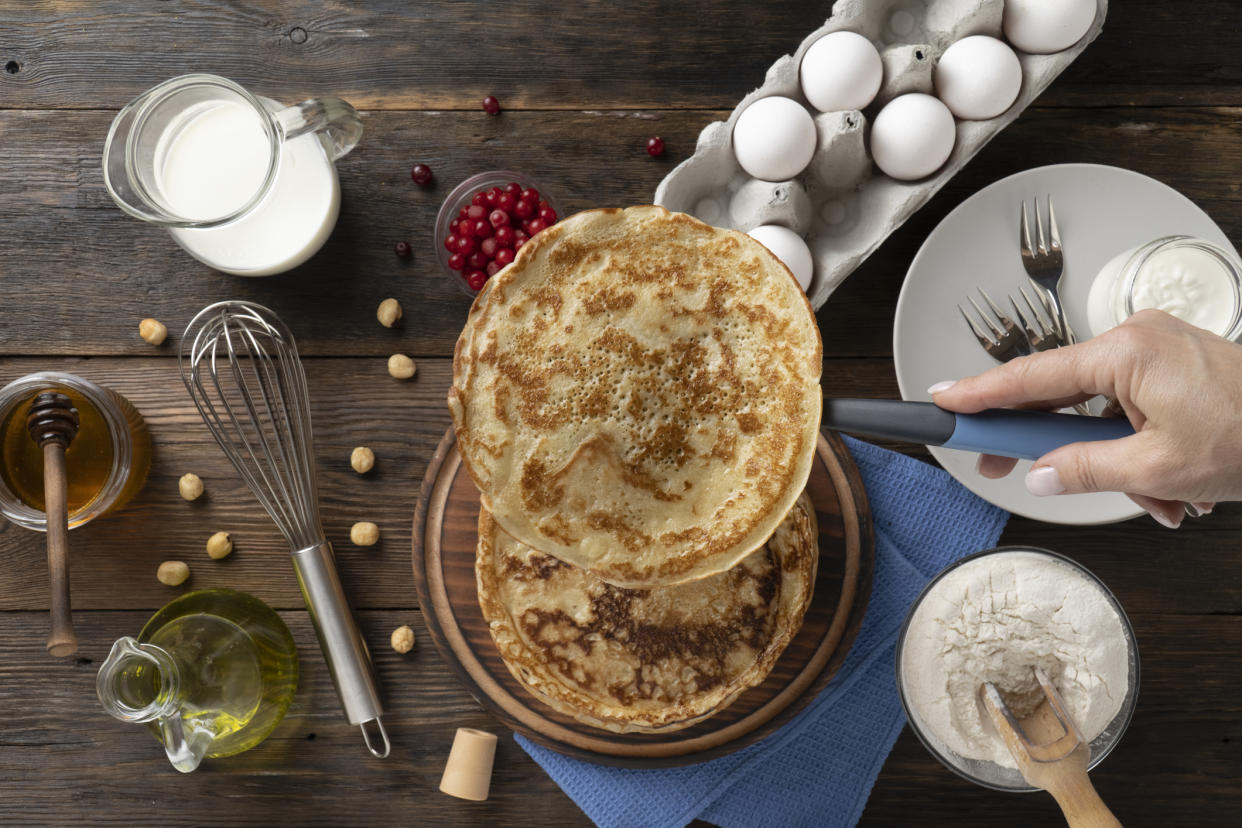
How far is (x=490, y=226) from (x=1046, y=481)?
3.21ft

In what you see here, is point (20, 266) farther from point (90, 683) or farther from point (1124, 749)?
point (1124, 749)

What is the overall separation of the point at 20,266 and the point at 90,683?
0.81 meters

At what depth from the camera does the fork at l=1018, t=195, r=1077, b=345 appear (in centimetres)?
150

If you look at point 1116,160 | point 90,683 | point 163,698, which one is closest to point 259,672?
point 163,698

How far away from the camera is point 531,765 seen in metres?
1.64

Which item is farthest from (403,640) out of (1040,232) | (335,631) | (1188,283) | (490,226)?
(1188,283)

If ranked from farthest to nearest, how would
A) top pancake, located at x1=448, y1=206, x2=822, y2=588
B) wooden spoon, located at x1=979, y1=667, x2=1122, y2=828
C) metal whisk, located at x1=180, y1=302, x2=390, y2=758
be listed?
metal whisk, located at x1=180, y1=302, x2=390, y2=758 → wooden spoon, located at x1=979, y1=667, x2=1122, y2=828 → top pancake, located at x1=448, y1=206, x2=822, y2=588

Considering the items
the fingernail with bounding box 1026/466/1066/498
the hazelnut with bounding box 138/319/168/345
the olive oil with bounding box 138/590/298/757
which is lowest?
the olive oil with bounding box 138/590/298/757

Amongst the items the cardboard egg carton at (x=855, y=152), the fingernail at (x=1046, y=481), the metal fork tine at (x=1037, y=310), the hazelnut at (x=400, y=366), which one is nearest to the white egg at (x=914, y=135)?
the cardboard egg carton at (x=855, y=152)

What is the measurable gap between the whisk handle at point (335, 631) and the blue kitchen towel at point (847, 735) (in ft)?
1.28

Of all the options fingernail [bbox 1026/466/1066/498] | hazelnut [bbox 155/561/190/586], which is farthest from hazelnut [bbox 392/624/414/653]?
fingernail [bbox 1026/466/1066/498]

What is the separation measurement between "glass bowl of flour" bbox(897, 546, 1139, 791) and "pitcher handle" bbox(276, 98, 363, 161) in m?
1.26

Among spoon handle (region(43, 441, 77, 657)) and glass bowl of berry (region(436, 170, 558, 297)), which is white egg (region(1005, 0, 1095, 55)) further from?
spoon handle (region(43, 441, 77, 657))

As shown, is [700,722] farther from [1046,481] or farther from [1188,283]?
[1188,283]
